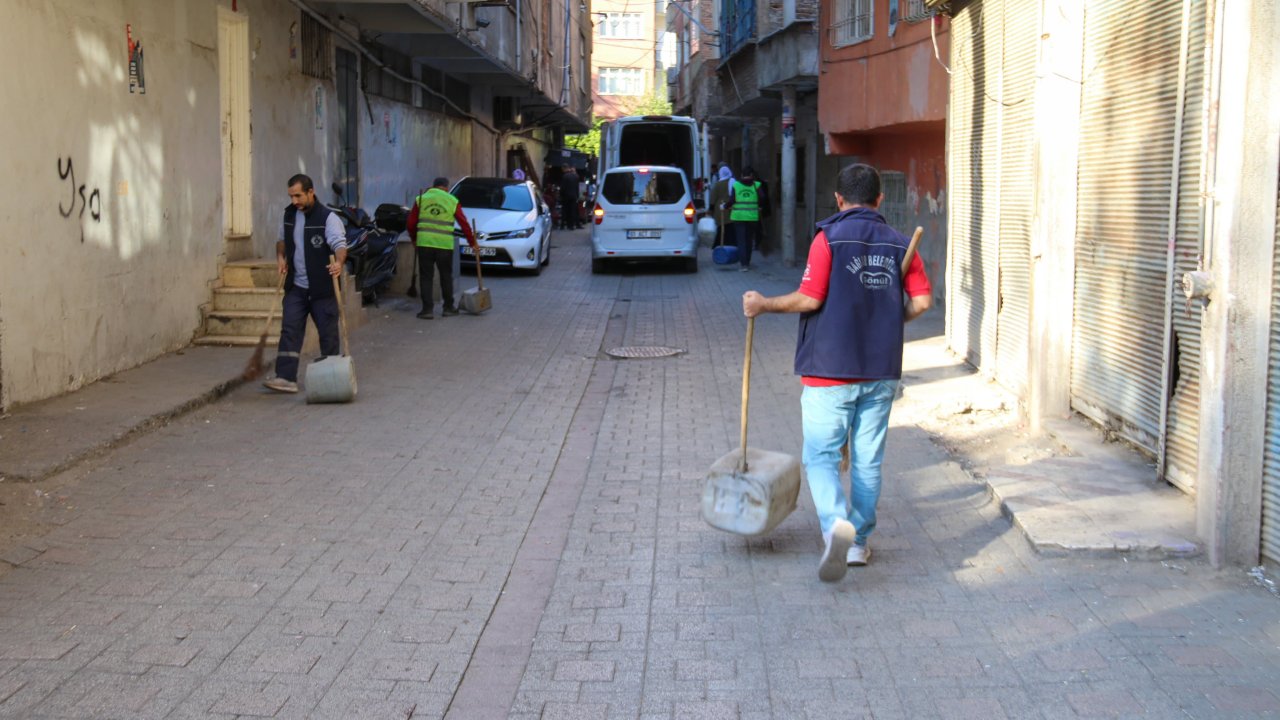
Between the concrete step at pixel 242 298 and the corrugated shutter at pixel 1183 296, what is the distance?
29.0 ft

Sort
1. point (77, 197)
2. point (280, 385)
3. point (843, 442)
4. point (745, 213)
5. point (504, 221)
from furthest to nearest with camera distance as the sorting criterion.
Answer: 1. point (745, 213)
2. point (504, 221)
3. point (280, 385)
4. point (77, 197)
5. point (843, 442)

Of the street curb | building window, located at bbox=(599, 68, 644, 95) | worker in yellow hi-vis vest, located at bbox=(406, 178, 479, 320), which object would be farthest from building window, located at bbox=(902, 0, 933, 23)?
building window, located at bbox=(599, 68, 644, 95)

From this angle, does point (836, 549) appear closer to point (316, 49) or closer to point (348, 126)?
point (316, 49)

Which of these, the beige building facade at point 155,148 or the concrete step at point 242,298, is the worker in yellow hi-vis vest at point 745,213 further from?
the concrete step at point 242,298

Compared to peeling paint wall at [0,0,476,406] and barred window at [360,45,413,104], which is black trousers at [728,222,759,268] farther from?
peeling paint wall at [0,0,476,406]

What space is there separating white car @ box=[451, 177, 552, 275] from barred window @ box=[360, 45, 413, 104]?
200cm

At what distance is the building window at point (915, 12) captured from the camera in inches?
559

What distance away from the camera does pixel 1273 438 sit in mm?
5285

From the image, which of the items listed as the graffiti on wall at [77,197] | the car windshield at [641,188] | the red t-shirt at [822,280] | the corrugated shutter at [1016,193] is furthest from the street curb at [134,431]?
the car windshield at [641,188]

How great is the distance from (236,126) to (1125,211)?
385 inches

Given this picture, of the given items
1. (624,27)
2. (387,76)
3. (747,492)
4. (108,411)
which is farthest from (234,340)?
(624,27)

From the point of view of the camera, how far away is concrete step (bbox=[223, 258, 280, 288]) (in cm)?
1295

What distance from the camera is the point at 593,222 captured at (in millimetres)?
22438

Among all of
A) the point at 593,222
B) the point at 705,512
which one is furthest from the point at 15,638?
the point at 593,222
